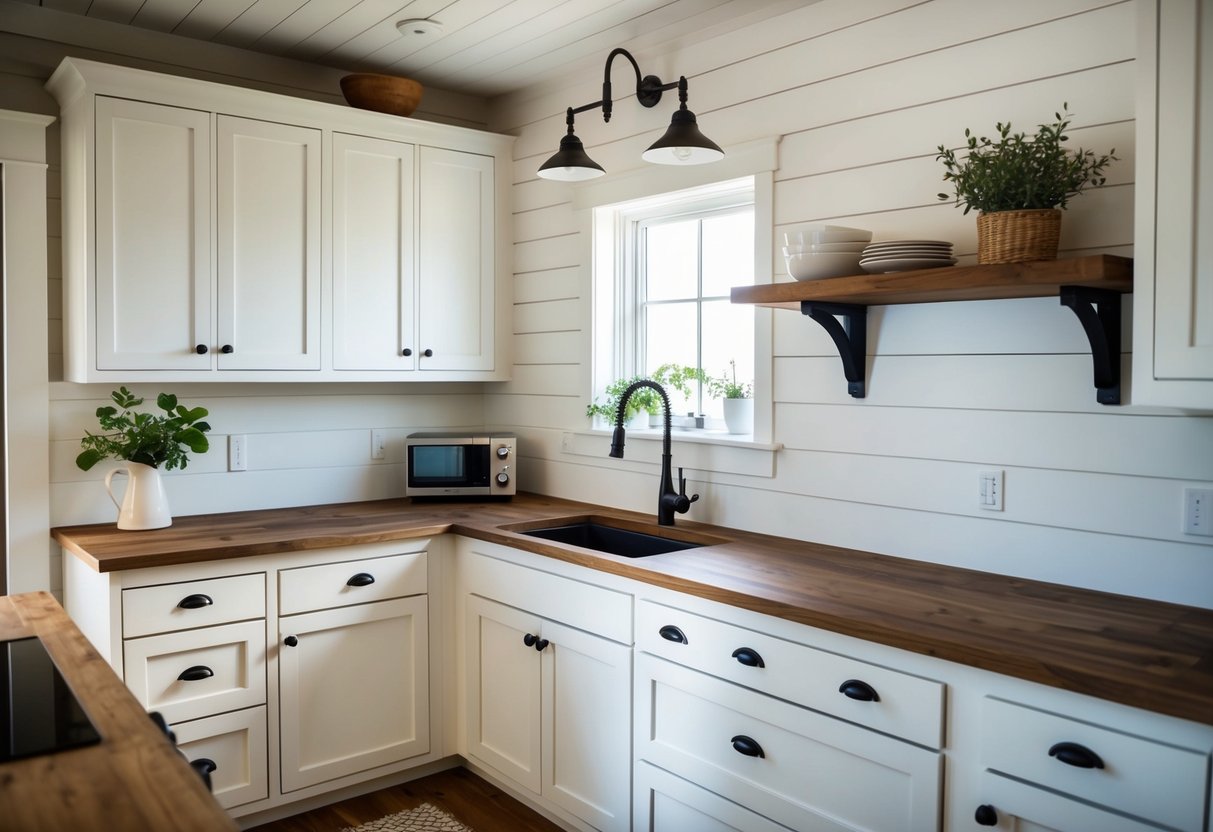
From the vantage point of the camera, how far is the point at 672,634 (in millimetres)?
2312

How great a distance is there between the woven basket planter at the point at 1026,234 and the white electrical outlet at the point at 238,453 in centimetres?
255

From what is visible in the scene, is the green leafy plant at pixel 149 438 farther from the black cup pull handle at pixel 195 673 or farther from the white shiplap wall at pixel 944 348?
the white shiplap wall at pixel 944 348

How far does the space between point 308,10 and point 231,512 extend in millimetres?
1683

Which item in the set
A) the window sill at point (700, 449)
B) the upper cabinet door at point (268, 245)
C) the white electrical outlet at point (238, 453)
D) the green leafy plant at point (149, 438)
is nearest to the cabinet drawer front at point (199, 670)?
the green leafy plant at point (149, 438)

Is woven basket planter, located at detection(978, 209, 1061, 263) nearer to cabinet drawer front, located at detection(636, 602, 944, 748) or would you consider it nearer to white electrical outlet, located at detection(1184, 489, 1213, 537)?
white electrical outlet, located at detection(1184, 489, 1213, 537)

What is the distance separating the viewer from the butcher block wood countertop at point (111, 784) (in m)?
1.07

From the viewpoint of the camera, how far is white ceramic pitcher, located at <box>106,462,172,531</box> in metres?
2.91

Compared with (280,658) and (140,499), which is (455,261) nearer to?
(140,499)

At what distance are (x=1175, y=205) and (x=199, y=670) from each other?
2590mm

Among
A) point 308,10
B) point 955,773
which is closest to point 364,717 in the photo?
point 955,773

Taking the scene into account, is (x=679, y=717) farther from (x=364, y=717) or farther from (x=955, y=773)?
(x=364, y=717)

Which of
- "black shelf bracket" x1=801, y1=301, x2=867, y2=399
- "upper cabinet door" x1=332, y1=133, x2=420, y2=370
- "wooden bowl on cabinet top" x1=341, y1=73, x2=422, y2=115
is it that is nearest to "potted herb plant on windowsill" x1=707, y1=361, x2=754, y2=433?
"black shelf bracket" x1=801, y1=301, x2=867, y2=399

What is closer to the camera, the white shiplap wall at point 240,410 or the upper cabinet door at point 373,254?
the white shiplap wall at point 240,410

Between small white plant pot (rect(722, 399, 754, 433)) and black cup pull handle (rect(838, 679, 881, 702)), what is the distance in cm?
118
